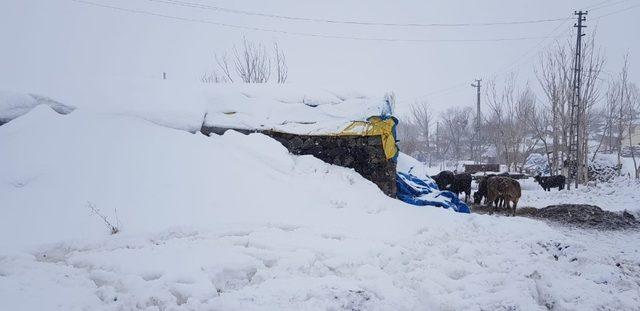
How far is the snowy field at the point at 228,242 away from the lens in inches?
121

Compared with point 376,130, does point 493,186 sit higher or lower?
lower

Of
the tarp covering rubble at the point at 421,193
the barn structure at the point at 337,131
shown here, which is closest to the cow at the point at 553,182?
the tarp covering rubble at the point at 421,193

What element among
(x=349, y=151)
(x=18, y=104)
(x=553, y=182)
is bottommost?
(x=553, y=182)

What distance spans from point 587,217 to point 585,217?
1.6 inches

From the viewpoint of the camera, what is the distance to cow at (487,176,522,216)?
10.7 m

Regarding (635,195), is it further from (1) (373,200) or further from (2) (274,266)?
(2) (274,266)

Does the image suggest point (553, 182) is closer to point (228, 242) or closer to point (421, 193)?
point (421, 193)

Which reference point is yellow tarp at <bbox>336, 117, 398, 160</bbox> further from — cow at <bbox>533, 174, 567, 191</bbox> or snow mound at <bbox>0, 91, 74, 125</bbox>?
cow at <bbox>533, 174, 567, 191</bbox>

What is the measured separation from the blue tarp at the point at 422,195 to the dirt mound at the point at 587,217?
2385mm

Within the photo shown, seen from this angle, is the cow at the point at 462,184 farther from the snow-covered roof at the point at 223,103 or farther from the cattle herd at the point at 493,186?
the snow-covered roof at the point at 223,103

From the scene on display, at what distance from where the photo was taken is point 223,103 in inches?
367

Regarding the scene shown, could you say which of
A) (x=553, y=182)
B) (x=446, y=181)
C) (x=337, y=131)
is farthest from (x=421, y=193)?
(x=553, y=182)

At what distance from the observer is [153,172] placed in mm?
5219

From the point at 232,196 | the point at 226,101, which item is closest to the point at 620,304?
the point at 232,196
